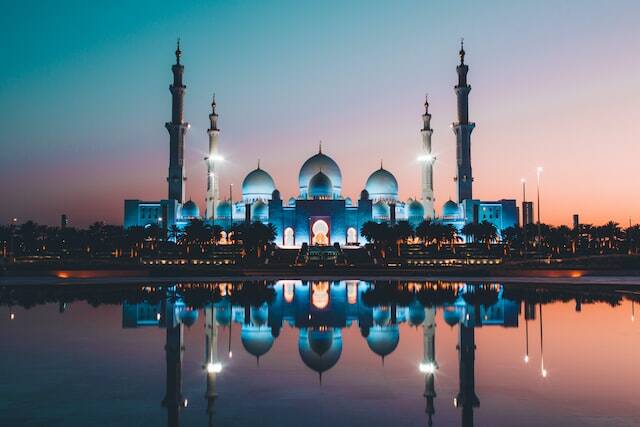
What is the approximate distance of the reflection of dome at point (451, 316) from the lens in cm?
1593

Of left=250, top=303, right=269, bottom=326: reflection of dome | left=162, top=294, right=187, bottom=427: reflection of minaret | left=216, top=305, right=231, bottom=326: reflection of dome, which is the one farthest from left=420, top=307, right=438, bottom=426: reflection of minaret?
left=216, top=305, right=231, bottom=326: reflection of dome

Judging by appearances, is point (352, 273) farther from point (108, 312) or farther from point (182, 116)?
point (182, 116)

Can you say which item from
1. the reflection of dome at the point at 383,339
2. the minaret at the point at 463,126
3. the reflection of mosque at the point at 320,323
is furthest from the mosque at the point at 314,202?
the reflection of dome at the point at 383,339

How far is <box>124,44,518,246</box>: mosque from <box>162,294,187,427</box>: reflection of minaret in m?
53.8

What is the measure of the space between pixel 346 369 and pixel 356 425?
296 cm

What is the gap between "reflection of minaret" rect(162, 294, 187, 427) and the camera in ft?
26.5

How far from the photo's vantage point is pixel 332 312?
1798 centimetres

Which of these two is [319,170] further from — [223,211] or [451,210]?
[451,210]

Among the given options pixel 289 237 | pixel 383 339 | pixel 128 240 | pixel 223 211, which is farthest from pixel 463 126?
pixel 383 339

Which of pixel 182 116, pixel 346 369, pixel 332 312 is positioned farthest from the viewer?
pixel 182 116

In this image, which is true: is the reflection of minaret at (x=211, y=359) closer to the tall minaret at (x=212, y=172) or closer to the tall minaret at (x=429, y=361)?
the tall minaret at (x=429, y=361)

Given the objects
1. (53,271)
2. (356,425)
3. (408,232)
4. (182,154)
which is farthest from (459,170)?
(356,425)

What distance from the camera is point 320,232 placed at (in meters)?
71.5

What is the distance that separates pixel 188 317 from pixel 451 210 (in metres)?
61.2
